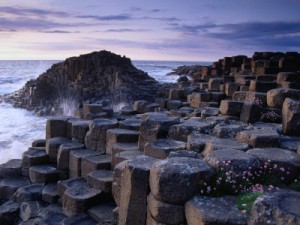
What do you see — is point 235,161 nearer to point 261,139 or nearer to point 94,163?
point 261,139

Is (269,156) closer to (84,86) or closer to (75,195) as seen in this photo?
(75,195)

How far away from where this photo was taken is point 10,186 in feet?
28.5

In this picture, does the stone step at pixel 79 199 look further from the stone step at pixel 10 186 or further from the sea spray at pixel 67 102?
the sea spray at pixel 67 102

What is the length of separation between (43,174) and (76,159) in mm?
1017

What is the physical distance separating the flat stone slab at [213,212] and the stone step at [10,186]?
19.0 ft

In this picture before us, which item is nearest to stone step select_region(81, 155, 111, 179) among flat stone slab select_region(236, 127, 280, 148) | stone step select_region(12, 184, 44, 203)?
stone step select_region(12, 184, 44, 203)

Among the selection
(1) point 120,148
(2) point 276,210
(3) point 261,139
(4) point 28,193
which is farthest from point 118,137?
(2) point 276,210

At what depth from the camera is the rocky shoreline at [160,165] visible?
433 centimetres

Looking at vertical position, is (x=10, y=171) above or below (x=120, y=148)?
below

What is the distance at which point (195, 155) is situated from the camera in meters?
5.64

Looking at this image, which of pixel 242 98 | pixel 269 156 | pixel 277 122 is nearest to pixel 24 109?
pixel 242 98

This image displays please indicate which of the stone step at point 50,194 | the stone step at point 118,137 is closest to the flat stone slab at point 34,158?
the stone step at point 50,194

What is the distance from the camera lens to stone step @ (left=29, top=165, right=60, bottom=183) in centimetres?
857

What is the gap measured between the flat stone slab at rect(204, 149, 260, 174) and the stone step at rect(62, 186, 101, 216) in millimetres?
2808
